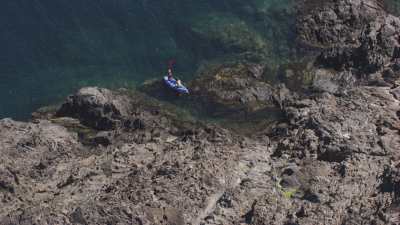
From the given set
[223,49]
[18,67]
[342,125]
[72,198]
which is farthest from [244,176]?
[18,67]

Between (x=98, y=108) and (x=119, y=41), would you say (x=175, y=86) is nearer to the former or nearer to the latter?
(x=98, y=108)

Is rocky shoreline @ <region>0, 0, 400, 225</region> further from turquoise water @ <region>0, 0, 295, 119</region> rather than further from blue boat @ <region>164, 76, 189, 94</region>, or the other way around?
turquoise water @ <region>0, 0, 295, 119</region>

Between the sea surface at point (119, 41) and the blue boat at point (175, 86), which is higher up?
the sea surface at point (119, 41)

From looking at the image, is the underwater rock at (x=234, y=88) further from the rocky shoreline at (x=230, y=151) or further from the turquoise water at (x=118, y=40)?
the turquoise water at (x=118, y=40)

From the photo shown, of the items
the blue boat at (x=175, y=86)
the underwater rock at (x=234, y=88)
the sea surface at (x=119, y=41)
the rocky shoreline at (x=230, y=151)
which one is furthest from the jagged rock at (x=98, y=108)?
the underwater rock at (x=234, y=88)

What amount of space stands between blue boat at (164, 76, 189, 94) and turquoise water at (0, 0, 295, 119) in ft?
8.80

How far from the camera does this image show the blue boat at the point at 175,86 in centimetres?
4434

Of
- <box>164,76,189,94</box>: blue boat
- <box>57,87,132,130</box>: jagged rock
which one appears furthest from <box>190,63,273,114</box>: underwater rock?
<box>57,87,132,130</box>: jagged rock

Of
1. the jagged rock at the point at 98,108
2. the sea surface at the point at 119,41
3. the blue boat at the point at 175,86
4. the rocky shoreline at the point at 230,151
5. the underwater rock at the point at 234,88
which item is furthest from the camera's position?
the sea surface at the point at 119,41

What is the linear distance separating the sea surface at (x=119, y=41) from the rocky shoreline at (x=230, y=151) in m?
3.58

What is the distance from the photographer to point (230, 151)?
3475cm

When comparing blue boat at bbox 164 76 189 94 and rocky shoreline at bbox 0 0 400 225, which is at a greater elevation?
blue boat at bbox 164 76 189 94

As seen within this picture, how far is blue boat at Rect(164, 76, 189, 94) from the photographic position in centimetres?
4434

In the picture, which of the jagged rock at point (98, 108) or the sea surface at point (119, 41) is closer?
the jagged rock at point (98, 108)
